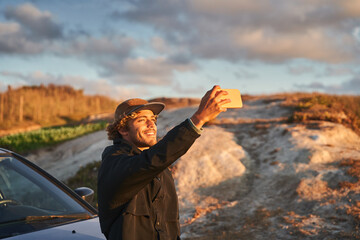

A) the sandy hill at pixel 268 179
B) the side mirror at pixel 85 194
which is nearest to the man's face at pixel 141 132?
the side mirror at pixel 85 194

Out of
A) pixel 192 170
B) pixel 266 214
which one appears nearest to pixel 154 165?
pixel 266 214

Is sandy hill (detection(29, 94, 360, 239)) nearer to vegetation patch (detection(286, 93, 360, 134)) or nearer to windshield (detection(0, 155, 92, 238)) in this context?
vegetation patch (detection(286, 93, 360, 134))

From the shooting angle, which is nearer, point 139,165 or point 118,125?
point 139,165

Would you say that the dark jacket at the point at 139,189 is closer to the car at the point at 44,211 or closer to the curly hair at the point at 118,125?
the curly hair at the point at 118,125

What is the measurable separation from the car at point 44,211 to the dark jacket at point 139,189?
0.64 m

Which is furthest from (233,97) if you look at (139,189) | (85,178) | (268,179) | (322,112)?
(322,112)

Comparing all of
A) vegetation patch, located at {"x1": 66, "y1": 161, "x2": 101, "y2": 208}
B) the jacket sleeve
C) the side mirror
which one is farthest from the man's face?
vegetation patch, located at {"x1": 66, "y1": 161, "x2": 101, "y2": 208}

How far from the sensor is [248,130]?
42.1 ft

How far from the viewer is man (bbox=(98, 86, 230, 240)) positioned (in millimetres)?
2023

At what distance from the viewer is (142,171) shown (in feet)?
6.72

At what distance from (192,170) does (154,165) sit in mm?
8160

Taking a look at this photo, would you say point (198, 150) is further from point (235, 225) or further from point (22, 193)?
point (22, 193)

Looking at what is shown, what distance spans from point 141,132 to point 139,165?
1.70ft

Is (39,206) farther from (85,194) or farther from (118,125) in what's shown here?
(118,125)
